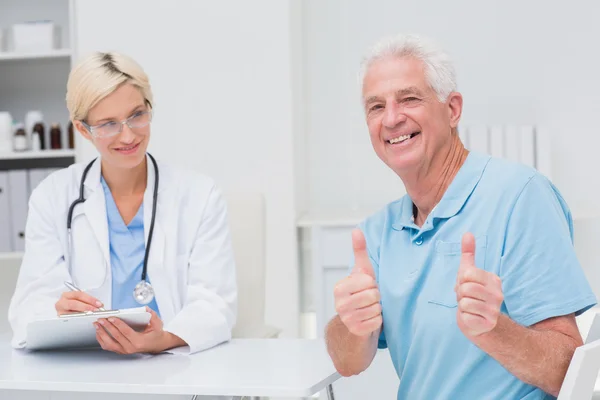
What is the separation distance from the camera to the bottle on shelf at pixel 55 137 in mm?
3488

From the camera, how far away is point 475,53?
351 cm

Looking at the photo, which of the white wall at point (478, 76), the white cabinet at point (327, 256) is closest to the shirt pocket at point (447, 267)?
the white cabinet at point (327, 256)

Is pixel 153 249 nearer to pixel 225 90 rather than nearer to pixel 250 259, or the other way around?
pixel 250 259

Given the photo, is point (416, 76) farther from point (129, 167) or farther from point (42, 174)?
point (42, 174)

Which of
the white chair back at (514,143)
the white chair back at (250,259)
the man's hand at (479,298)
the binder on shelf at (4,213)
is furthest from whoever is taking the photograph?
the binder on shelf at (4,213)

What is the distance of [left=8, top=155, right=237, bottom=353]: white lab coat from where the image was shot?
6.53ft

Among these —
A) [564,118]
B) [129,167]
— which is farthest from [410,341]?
[564,118]

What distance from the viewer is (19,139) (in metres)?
3.42

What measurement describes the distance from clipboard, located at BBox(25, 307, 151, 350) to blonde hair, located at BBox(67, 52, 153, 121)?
0.57m

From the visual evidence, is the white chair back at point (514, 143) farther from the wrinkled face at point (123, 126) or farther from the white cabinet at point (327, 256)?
the wrinkled face at point (123, 126)

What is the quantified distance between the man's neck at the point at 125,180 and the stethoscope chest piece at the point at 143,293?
0.29 meters

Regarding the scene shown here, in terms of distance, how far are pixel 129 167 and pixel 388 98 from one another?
2.81 ft

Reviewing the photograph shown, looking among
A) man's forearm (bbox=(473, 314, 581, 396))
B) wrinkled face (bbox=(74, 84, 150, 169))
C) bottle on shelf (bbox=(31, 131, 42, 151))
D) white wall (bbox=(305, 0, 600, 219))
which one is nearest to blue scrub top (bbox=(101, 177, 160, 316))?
wrinkled face (bbox=(74, 84, 150, 169))

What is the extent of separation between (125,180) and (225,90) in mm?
1122
